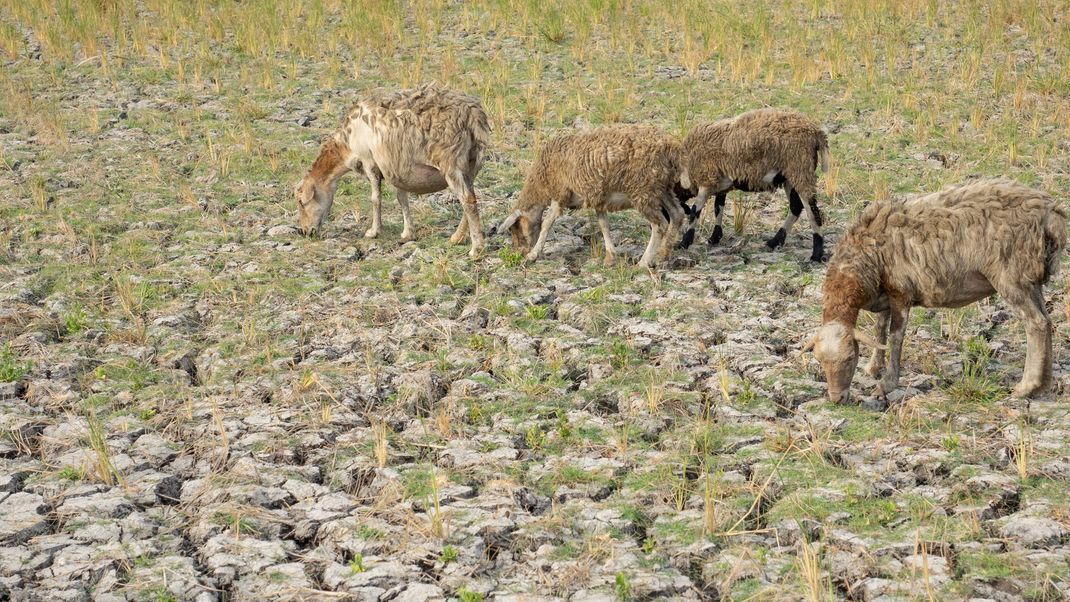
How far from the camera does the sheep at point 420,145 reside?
12.4 m

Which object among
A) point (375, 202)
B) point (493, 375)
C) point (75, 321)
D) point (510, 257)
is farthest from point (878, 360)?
point (75, 321)

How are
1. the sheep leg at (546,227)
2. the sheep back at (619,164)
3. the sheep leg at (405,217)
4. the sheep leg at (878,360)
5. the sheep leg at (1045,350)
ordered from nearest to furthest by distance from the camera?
the sheep leg at (1045,350) < the sheep leg at (878,360) < the sheep back at (619,164) < the sheep leg at (546,227) < the sheep leg at (405,217)

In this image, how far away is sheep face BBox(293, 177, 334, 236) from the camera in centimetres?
1330

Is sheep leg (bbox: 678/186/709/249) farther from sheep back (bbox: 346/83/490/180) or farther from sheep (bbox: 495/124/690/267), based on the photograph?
sheep back (bbox: 346/83/490/180)

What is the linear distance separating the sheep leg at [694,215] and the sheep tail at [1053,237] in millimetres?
4475

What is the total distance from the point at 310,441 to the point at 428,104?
524cm

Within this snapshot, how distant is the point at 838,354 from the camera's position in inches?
342

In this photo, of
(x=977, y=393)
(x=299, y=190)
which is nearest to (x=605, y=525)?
(x=977, y=393)

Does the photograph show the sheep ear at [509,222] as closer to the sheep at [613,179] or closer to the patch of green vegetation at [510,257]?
the sheep at [613,179]

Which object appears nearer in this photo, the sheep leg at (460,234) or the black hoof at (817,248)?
the black hoof at (817,248)

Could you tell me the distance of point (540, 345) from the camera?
10133 mm

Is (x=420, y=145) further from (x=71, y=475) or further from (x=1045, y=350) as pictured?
(x=1045, y=350)

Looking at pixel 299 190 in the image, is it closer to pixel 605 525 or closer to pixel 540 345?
pixel 540 345

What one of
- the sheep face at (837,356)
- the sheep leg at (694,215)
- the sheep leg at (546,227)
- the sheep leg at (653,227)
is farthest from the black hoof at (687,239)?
the sheep face at (837,356)
